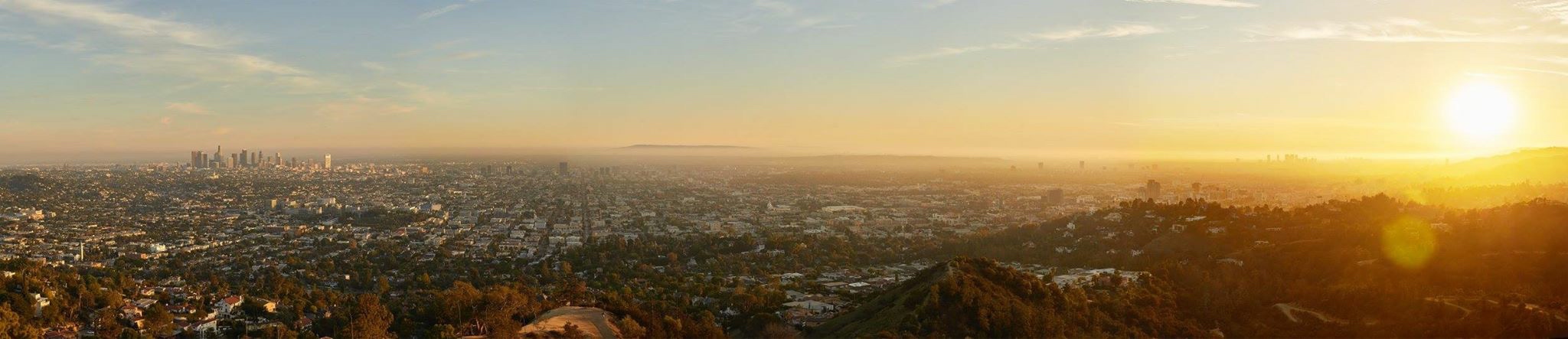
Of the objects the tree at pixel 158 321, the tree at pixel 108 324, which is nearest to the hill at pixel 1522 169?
the tree at pixel 158 321

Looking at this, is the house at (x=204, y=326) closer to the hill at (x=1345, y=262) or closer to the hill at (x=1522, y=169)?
the hill at (x=1345, y=262)

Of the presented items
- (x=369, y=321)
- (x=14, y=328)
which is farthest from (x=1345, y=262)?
(x=14, y=328)

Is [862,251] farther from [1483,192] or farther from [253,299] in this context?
[1483,192]

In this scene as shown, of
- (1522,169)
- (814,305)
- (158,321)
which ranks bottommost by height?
(158,321)

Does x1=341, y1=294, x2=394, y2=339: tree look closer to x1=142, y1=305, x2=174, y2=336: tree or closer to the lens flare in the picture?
x1=142, y1=305, x2=174, y2=336: tree

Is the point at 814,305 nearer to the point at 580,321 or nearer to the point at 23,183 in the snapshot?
the point at 580,321
